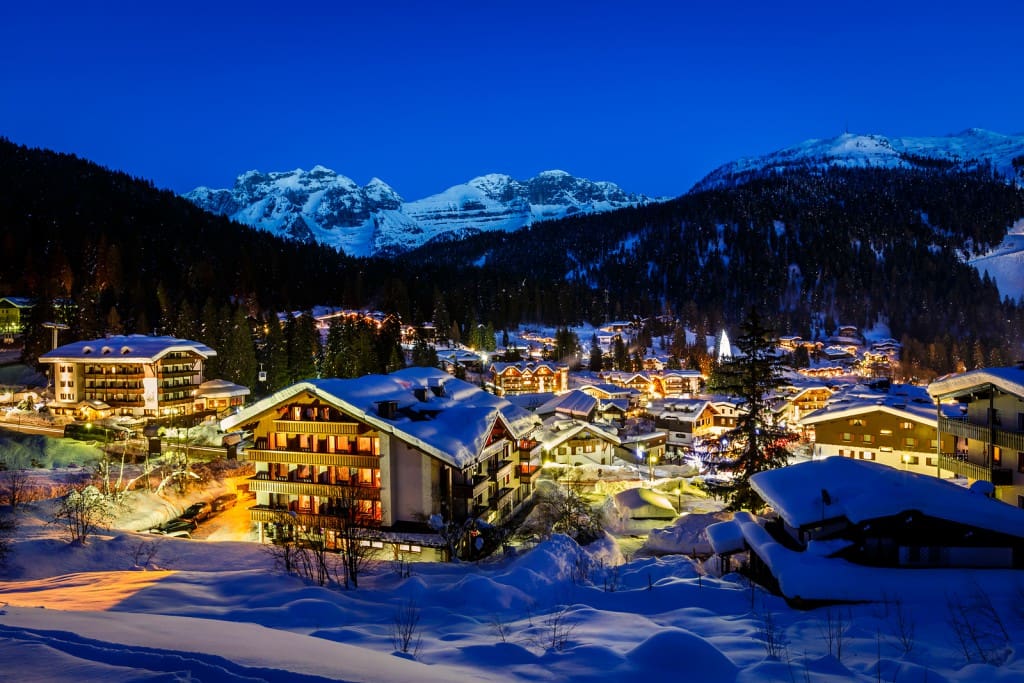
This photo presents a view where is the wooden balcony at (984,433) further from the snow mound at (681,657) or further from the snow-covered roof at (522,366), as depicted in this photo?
the snow-covered roof at (522,366)

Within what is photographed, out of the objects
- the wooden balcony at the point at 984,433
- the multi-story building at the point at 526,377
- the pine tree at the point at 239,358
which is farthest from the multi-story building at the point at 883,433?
the pine tree at the point at 239,358

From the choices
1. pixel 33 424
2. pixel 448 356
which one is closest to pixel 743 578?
pixel 33 424

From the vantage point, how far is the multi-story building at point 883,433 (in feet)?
144

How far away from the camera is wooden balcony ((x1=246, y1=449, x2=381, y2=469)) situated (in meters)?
25.8

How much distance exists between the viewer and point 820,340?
15988 cm

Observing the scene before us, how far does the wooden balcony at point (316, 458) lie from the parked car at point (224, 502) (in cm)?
952

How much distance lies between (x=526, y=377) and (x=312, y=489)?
65.5 metres

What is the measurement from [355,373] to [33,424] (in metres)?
28.5

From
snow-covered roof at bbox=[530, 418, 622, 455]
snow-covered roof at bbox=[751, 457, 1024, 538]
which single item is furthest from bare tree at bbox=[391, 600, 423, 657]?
snow-covered roof at bbox=[530, 418, 622, 455]

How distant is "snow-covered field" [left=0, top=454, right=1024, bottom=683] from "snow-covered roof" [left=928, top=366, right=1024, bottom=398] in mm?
9933

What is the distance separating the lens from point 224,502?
3525cm

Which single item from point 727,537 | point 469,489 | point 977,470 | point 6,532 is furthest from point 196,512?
point 977,470

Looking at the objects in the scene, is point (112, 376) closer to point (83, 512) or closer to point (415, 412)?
point (83, 512)

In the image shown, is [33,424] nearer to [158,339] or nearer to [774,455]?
[158,339]
